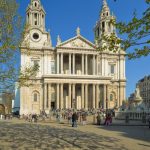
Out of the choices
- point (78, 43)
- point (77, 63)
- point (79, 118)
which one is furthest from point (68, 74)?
point (79, 118)

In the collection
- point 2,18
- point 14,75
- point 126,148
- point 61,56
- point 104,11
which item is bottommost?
point 126,148

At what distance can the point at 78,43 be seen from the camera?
86.5m

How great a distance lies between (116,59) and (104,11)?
15.4 meters

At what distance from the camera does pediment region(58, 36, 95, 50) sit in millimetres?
85750

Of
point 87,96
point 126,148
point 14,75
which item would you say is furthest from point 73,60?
point 126,148

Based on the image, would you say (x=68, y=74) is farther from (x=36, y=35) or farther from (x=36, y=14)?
(x=36, y=14)

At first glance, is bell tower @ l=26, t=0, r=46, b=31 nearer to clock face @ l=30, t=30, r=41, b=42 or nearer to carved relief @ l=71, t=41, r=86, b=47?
clock face @ l=30, t=30, r=41, b=42

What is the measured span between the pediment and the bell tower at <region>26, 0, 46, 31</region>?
29.1ft

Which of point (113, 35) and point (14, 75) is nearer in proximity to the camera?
point (113, 35)

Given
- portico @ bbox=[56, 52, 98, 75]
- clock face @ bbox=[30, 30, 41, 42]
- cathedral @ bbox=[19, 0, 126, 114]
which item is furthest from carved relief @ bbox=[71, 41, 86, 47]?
clock face @ bbox=[30, 30, 41, 42]

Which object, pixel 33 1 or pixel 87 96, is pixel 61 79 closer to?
pixel 87 96

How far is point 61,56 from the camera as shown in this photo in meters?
84.9

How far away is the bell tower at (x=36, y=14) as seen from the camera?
9019 cm

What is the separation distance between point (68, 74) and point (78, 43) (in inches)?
348
